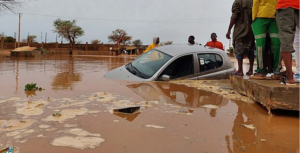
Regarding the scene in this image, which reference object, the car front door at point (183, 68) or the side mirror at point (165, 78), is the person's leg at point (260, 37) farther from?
the car front door at point (183, 68)

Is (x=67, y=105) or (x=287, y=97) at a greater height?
(x=287, y=97)

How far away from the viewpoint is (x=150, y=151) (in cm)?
182

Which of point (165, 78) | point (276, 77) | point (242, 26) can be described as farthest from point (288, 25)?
point (165, 78)

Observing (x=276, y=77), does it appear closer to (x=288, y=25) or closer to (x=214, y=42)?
(x=288, y=25)

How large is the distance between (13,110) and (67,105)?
61 centimetres

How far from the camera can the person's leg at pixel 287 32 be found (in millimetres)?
2973

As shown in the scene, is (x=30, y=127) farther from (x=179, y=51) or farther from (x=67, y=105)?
(x=179, y=51)

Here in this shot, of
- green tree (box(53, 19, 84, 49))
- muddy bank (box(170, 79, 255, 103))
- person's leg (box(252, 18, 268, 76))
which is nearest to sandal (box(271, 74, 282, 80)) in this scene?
person's leg (box(252, 18, 268, 76))

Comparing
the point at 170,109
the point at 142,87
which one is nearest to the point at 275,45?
the point at 170,109

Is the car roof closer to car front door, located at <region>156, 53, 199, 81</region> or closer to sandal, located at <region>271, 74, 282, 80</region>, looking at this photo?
car front door, located at <region>156, 53, 199, 81</region>

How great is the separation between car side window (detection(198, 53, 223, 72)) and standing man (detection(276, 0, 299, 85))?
2842 millimetres

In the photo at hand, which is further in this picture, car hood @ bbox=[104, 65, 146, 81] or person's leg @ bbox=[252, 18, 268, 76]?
car hood @ bbox=[104, 65, 146, 81]

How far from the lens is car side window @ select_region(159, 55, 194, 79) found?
18.5 feet

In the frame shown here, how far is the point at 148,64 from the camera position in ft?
19.6
